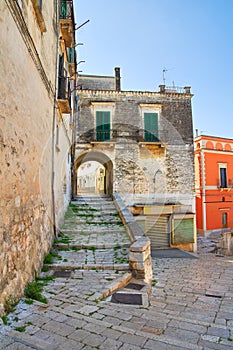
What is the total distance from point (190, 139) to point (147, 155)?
3.09 metres

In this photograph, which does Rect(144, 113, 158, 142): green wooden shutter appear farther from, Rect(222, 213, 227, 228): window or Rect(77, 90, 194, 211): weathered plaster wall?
Rect(222, 213, 227, 228): window

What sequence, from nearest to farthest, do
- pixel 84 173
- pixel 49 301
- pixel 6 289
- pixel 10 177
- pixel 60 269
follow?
pixel 6 289, pixel 10 177, pixel 49 301, pixel 60 269, pixel 84 173

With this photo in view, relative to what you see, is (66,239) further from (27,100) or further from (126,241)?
(27,100)

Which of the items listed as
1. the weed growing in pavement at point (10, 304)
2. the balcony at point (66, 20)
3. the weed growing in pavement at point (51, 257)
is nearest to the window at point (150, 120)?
the balcony at point (66, 20)

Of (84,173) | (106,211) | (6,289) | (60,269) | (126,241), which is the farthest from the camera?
(84,173)

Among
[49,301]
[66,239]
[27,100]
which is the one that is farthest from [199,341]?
[66,239]

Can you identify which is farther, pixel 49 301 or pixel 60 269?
pixel 60 269

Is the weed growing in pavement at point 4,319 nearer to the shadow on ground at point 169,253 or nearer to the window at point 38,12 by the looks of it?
the window at point 38,12

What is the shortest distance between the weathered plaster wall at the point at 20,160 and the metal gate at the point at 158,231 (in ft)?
32.1

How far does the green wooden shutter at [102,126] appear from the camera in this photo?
15.5m

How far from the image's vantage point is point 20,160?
382 cm

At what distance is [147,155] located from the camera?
1569 cm

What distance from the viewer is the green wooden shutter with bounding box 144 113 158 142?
15828mm

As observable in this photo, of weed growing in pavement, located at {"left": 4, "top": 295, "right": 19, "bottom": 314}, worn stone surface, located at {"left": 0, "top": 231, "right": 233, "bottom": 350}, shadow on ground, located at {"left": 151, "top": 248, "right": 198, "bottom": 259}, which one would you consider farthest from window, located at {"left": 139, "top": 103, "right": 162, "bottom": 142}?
weed growing in pavement, located at {"left": 4, "top": 295, "right": 19, "bottom": 314}
